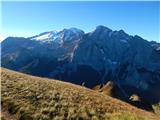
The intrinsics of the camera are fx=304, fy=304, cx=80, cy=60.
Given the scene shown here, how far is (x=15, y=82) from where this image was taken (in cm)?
4388

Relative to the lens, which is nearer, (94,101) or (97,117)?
(97,117)

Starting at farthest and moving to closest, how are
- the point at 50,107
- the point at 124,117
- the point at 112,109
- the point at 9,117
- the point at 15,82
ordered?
the point at 15,82
the point at 112,109
the point at 50,107
the point at 124,117
the point at 9,117

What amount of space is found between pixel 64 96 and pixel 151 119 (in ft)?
37.3

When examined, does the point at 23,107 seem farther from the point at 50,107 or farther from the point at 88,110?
the point at 88,110

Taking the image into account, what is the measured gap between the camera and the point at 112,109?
35781 millimetres

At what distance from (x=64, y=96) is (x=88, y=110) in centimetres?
593

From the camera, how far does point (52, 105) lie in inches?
1363

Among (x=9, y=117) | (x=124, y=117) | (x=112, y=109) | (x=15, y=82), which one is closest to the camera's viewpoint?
(x=9, y=117)

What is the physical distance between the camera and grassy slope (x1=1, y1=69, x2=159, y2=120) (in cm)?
3117

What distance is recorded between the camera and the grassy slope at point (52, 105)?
3117cm

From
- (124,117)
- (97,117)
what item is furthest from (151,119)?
(97,117)

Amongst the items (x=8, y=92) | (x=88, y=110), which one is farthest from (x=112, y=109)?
(x=8, y=92)

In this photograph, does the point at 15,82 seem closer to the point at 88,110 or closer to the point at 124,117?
the point at 88,110

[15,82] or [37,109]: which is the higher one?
[37,109]
